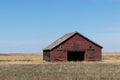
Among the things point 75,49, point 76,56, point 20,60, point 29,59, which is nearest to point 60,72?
point 75,49

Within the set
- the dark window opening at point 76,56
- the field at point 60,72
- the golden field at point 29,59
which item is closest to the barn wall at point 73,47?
the dark window opening at point 76,56

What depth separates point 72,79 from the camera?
24.0 meters

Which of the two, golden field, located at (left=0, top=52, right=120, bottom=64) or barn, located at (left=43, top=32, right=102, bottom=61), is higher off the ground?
barn, located at (left=43, top=32, right=102, bottom=61)

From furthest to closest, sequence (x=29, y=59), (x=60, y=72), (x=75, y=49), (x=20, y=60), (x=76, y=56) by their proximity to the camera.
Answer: (x=29, y=59) < (x=20, y=60) < (x=76, y=56) < (x=75, y=49) < (x=60, y=72)

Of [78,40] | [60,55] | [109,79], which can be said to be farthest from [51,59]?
[109,79]

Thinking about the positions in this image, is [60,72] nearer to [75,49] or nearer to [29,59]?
[75,49]

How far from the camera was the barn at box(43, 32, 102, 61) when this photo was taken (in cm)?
7681

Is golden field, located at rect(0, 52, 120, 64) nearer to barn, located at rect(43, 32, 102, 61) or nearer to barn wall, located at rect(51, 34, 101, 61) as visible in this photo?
barn, located at rect(43, 32, 102, 61)

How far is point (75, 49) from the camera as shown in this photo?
7712 cm

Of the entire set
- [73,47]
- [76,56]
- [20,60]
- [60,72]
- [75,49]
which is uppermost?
[73,47]

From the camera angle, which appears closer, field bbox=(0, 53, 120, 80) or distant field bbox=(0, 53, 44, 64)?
field bbox=(0, 53, 120, 80)

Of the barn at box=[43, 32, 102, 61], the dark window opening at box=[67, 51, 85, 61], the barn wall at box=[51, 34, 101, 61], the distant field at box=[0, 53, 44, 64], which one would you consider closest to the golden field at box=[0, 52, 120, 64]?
the distant field at box=[0, 53, 44, 64]

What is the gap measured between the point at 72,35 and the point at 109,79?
5198cm

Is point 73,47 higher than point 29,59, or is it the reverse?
point 73,47
